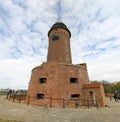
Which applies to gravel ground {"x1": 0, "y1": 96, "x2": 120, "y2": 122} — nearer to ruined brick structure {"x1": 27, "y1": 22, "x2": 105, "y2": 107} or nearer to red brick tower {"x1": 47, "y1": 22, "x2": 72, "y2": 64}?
ruined brick structure {"x1": 27, "y1": 22, "x2": 105, "y2": 107}

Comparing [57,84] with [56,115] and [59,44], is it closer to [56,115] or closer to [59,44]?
[56,115]

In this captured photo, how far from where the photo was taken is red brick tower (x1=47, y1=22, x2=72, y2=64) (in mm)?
21952

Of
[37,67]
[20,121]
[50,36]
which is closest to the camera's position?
[20,121]

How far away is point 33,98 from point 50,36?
10.7 metres

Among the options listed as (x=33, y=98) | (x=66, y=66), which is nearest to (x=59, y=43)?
(x=66, y=66)

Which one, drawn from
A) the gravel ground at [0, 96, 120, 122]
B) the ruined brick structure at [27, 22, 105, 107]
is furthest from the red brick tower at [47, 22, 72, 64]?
the gravel ground at [0, 96, 120, 122]

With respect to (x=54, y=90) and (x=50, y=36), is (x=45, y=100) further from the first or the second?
(x=50, y=36)

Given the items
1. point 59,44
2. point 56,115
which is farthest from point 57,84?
point 59,44

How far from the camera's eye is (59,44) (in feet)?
73.9

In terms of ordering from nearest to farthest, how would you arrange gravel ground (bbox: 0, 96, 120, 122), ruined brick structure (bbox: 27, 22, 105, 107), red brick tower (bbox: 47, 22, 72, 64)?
gravel ground (bbox: 0, 96, 120, 122) < ruined brick structure (bbox: 27, 22, 105, 107) < red brick tower (bbox: 47, 22, 72, 64)

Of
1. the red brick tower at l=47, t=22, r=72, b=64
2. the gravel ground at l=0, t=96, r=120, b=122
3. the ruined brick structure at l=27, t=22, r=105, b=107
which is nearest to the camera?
the gravel ground at l=0, t=96, r=120, b=122

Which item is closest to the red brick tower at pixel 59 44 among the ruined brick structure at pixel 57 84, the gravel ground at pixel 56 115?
the ruined brick structure at pixel 57 84

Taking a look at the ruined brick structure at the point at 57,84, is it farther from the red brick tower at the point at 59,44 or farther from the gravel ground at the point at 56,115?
the gravel ground at the point at 56,115

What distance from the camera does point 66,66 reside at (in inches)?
725
